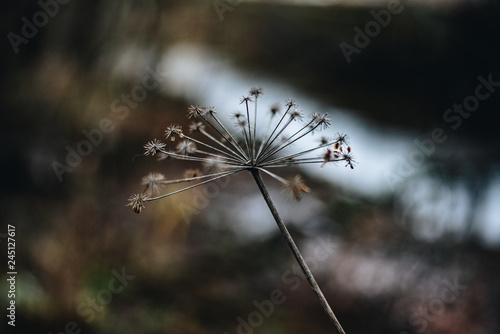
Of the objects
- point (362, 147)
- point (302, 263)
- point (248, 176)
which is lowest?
point (302, 263)

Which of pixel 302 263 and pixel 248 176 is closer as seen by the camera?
pixel 302 263

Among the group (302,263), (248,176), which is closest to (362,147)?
(248,176)

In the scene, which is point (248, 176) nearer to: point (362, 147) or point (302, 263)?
point (362, 147)

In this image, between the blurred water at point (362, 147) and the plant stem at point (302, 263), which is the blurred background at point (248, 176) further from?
the plant stem at point (302, 263)

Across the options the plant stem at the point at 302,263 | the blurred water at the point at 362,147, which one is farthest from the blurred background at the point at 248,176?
the plant stem at the point at 302,263

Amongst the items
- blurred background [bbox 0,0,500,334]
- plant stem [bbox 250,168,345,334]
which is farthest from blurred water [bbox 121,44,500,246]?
plant stem [bbox 250,168,345,334]
